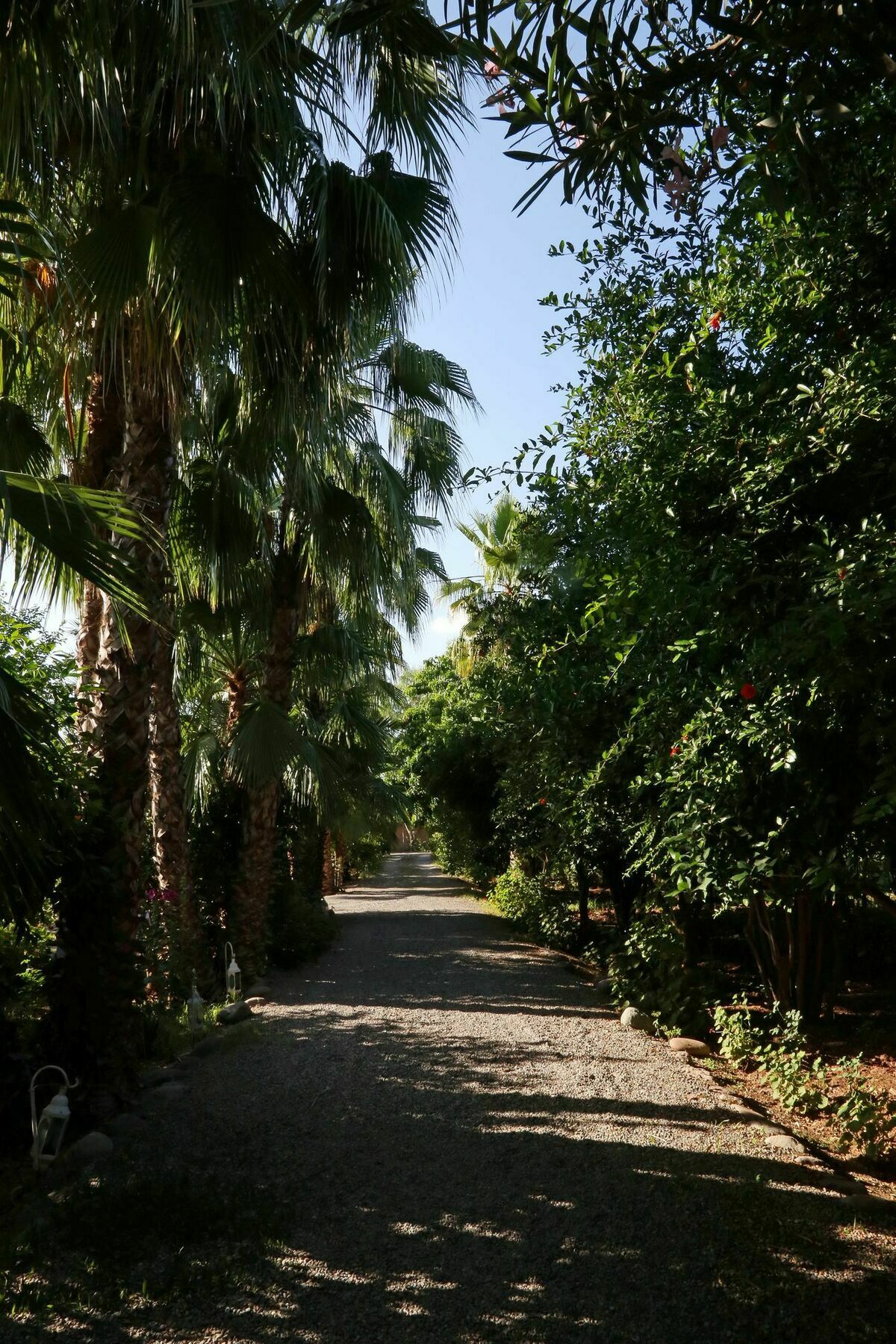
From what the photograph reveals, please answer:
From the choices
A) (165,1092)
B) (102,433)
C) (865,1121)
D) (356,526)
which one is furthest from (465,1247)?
(356,526)

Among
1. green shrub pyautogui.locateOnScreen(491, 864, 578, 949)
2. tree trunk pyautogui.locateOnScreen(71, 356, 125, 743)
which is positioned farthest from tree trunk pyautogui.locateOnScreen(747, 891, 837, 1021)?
green shrub pyautogui.locateOnScreen(491, 864, 578, 949)

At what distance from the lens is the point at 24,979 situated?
626 cm

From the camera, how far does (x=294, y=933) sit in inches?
513

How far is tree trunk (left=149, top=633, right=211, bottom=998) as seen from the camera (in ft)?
31.0

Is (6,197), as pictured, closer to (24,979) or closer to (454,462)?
(24,979)

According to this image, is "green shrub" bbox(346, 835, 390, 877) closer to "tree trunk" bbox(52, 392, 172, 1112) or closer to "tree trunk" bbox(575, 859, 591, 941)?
"tree trunk" bbox(575, 859, 591, 941)

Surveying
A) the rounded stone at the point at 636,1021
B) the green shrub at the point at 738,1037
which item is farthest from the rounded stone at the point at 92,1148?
the rounded stone at the point at 636,1021

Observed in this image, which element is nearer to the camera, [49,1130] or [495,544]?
[49,1130]

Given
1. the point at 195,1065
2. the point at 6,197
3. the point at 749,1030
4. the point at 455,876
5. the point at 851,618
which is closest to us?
the point at 851,618

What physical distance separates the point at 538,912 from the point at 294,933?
14.8 ft

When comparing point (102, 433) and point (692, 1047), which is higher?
point (102, 433)

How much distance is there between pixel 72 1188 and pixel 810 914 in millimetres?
5345

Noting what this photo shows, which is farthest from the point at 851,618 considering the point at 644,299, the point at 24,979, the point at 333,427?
the point at 333,427

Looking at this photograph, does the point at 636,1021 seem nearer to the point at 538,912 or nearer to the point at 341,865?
the point at 538,912
